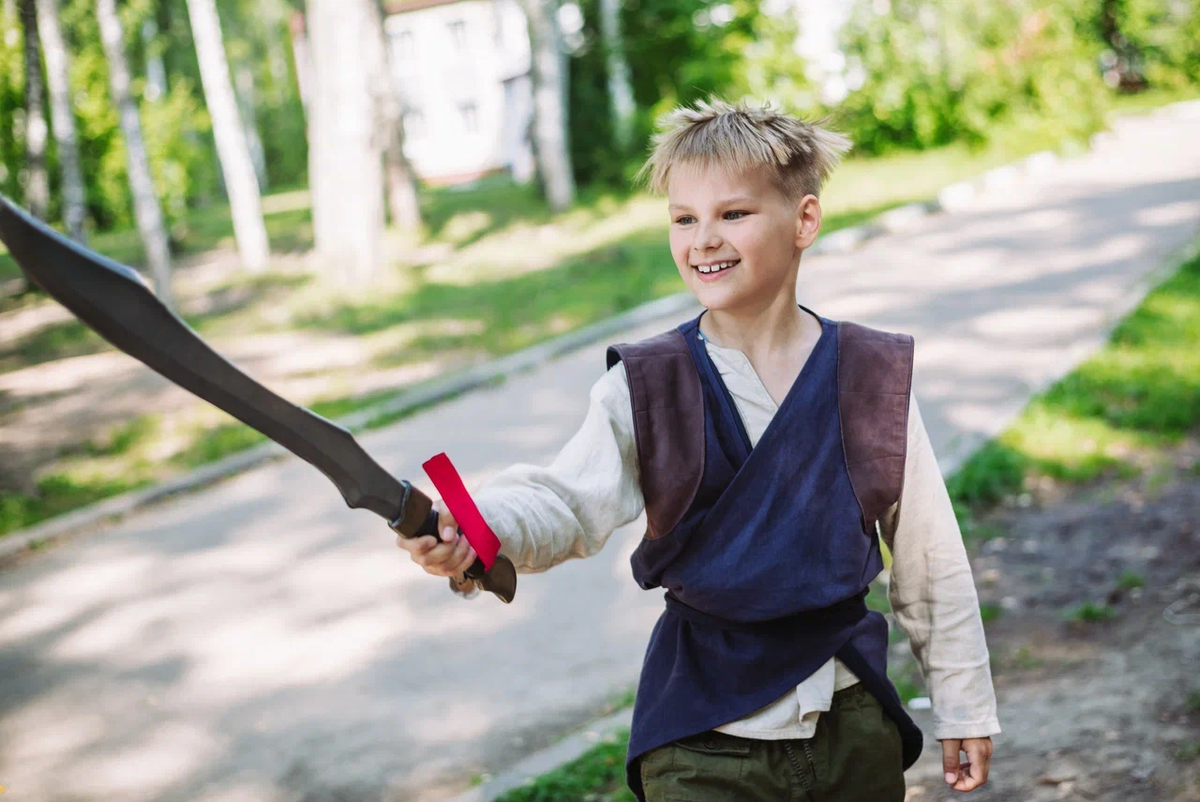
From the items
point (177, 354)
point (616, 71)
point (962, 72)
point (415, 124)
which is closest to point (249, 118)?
point (415, 124)

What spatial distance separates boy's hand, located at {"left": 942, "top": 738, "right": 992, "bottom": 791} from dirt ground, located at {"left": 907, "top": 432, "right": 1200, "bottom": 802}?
1.08 metres

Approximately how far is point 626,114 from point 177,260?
864 cm

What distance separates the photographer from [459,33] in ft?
157

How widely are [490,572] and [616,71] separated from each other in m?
21.2

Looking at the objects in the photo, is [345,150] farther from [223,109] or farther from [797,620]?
[797,620]

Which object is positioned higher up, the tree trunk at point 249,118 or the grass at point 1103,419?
the tree trunk at point 249,118

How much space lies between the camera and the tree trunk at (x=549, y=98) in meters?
18.2

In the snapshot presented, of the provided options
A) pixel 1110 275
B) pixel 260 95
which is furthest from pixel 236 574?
pixel 260 95

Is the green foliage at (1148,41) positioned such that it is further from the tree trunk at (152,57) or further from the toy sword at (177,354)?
the toy sword at (177,354)

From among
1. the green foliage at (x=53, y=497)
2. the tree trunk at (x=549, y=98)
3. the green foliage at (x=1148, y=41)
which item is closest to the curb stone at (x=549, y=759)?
the green foliage at (x=53, y=497)

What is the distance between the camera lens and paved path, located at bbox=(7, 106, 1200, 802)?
4.00 meters

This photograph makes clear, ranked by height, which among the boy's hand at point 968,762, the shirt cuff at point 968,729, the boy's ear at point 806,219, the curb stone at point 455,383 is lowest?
the curb stone at point 455,383

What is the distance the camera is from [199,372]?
51.1 inches

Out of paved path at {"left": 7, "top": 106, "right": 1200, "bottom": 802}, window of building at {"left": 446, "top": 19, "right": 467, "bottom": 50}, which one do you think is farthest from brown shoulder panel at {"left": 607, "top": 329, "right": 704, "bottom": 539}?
window of building at {"left": 446, "top": 19, "right": 467, "bottom": 50}
